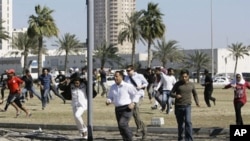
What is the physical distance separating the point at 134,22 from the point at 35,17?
16.5 metres

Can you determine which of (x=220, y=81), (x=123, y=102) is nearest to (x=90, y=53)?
(x=123, y=102)

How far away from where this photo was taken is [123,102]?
12.4 meters

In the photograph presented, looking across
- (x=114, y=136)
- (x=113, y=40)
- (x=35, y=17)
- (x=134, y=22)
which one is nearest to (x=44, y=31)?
(x=35, y=17)

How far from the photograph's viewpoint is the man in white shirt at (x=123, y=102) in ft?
40.1

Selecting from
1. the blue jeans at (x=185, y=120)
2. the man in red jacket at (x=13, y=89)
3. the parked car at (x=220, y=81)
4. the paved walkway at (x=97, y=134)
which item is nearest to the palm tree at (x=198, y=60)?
the parked car at (x=220, y=81)

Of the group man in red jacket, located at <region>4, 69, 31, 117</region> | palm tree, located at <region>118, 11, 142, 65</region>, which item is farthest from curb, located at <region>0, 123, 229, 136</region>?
palm tree, located at <region>118, 11, 142, 65</region>

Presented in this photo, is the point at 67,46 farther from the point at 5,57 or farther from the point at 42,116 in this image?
the point at 42,116

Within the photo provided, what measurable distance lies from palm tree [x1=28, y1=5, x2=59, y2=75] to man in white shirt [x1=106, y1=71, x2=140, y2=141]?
54.5 meters

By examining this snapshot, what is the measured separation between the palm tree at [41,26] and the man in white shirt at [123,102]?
179 feet

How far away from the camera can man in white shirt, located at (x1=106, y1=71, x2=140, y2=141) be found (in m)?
12.2

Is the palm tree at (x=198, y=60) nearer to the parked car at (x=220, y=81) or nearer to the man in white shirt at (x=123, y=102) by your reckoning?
the parked car at (x=220, y=81)

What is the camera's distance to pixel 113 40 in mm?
199375

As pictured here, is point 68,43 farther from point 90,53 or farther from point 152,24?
point 90,53

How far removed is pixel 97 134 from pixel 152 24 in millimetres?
54082
